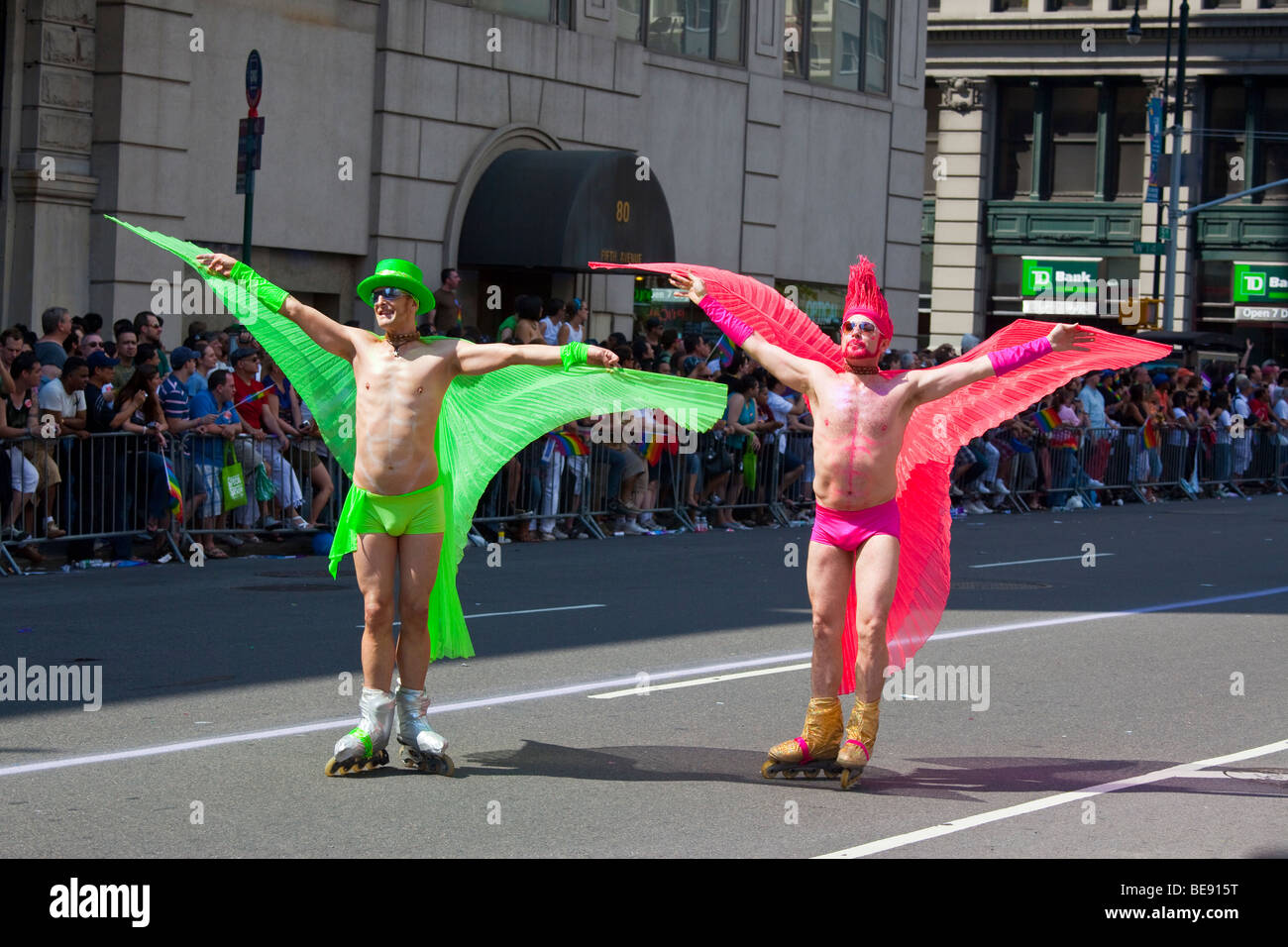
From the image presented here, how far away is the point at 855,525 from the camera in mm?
7711

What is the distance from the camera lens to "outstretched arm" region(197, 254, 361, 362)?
7.94 m

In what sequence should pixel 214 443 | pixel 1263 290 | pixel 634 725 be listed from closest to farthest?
pixel 634 725
pixel 214 443
pixel 1263 290

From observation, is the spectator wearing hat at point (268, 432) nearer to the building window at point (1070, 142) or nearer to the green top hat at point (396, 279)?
the green top hat at point (396, 279)

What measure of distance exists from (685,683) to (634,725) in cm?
126

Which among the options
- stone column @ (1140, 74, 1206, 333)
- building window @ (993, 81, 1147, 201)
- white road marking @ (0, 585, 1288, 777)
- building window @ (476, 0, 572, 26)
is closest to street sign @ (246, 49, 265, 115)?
white road marking @ (0, 585, 1288, 777)

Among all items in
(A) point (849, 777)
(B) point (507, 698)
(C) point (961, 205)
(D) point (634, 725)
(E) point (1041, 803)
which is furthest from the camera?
(C) point (961, 205)

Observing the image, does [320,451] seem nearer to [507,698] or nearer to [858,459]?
[507,698]

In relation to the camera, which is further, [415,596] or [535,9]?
[535,9]

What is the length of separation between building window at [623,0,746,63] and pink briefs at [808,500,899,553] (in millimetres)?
20065

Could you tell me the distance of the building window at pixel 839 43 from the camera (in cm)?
3039

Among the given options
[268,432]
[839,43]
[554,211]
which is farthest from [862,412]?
[839,43]

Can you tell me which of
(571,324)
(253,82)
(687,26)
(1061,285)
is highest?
(687,26)

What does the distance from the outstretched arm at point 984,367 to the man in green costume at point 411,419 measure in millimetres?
870

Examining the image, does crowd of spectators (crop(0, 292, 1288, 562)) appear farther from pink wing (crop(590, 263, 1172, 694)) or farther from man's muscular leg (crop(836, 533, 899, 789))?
man's muscular leg (crop(836, 533, 899, 789))
